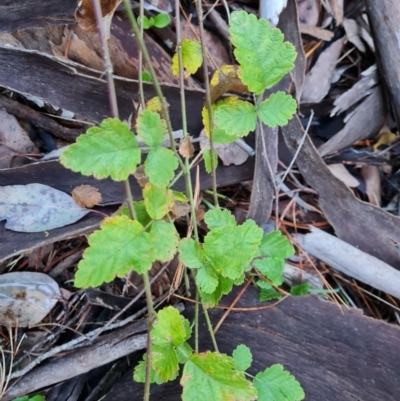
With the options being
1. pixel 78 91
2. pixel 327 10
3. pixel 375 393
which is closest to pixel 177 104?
pixel 78 91

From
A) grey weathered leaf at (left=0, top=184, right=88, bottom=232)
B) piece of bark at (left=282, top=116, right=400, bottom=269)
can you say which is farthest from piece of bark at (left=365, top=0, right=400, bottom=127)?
grey weathered leaf at (left=0, top=184, right=88, bottom=232)

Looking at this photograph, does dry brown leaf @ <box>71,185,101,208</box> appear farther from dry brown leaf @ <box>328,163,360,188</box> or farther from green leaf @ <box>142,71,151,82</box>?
dry brown leaf @ <box>328,163,360,188</box>

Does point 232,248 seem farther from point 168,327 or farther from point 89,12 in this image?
point 89,12

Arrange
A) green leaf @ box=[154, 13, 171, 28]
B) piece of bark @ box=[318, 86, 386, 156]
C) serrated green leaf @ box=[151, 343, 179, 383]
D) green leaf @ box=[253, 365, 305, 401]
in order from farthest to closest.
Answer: piece of bark @ box=[318, 86, 386, 156] < green leaf @ box=[154, 13, 171, 28] < green leaf @ box=[253, 365, 305, 401] < serrated green leaf @ box=[151, 343, 179, 383]

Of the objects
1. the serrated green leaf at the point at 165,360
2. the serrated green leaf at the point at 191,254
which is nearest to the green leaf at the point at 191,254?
the serrated green leaf at the point at 191,254

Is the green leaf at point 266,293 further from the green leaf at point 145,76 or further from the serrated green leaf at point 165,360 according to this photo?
the green leaf at point 145,76

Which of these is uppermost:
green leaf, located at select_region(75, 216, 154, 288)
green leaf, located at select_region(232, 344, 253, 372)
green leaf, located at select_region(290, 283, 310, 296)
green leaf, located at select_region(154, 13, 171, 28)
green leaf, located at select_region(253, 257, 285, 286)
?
green leaf, located at select_region(154, 13, 171, 28)
